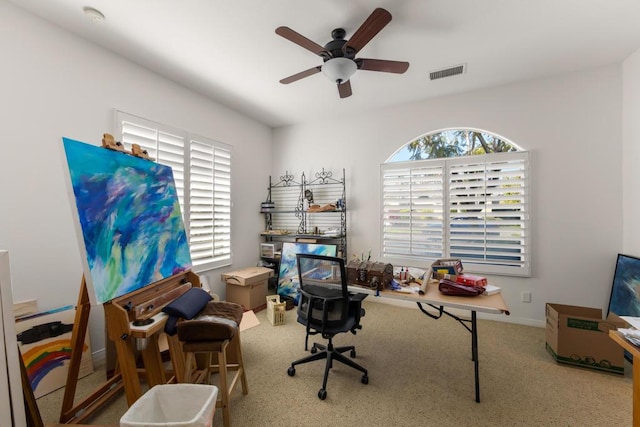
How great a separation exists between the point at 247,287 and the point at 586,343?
352 cm

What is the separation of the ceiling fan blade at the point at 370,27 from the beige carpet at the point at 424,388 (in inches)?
106

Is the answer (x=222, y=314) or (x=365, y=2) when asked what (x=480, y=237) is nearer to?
(x=365, y=2)

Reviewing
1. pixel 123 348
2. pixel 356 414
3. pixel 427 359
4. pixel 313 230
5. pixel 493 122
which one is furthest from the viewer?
pixel 313 230

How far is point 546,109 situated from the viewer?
9.68ft

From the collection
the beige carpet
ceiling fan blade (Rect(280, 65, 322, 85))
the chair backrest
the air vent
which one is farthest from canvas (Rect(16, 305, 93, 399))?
the air vent

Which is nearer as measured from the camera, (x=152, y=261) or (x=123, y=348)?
(x=123, y=348)

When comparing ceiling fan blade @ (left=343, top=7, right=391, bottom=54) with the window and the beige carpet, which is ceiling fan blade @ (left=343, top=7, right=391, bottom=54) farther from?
the beige carpet

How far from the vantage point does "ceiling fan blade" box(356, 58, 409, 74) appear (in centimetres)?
215

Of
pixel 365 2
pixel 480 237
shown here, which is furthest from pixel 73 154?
pixel 480 237

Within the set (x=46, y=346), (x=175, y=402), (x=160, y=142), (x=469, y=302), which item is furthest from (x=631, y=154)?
(x=46, y=346)

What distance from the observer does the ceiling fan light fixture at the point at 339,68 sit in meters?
2.12

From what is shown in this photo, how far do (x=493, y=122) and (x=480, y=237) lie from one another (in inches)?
56.9

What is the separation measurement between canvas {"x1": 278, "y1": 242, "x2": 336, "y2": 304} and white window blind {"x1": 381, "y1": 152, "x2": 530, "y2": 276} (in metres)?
0.93

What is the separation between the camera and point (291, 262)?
3959mm
